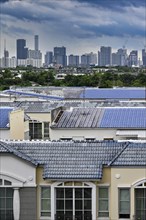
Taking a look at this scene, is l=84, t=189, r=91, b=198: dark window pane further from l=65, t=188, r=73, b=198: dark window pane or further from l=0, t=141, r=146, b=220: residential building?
l=65, t=188, r=73, b=198: dark window pane

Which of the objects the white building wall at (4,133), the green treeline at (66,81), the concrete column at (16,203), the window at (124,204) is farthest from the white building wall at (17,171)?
the green treeline at (66,81)

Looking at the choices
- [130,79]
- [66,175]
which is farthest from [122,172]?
[130,79]

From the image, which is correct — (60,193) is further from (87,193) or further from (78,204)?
(87,193)

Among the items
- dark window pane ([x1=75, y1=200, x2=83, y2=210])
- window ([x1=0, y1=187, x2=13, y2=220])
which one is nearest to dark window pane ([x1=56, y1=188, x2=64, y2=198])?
dark window pane ([x1=75, y1=200, x2=83, y2=210])

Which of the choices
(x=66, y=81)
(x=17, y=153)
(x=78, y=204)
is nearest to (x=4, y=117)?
(x=17, y=153)

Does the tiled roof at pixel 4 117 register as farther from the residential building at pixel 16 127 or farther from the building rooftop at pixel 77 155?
the building rooftop at pixel 77 155

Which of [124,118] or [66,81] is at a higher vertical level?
[66,81]
